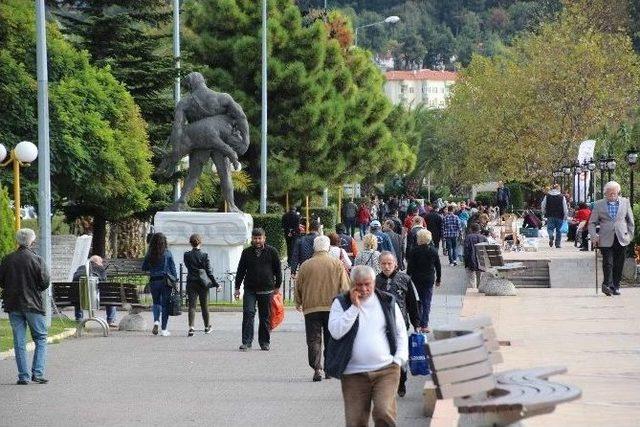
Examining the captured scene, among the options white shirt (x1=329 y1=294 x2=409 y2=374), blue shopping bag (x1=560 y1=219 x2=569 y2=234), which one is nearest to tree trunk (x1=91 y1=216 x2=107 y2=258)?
blue shopping bag (x1=560 y1=219 x2=569 y2=234)

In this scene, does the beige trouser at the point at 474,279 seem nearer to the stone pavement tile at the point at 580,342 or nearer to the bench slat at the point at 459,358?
the stone pavement tile at the point at 580,342

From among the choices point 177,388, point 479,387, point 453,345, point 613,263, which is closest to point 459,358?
point 453,345

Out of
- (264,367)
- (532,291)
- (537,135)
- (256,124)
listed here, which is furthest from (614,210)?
(537,135)

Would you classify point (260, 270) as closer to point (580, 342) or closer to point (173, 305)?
point (173, 305)

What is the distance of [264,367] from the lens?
20.4 metres

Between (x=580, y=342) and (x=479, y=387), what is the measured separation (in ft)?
32.2

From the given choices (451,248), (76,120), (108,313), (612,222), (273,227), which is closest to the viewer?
(612,222)

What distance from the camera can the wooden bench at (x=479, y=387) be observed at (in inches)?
386

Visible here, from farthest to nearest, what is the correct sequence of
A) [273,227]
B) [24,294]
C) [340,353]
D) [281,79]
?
[281,79] < [273,227] < [24,294] < [340,353]

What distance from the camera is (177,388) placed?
18.1 metres

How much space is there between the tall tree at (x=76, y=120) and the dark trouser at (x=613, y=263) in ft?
51.7

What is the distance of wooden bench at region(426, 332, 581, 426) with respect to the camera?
9812 millimetres

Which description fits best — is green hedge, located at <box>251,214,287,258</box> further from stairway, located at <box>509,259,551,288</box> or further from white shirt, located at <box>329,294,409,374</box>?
white shirt, located at <box>329,294,409,374</box>

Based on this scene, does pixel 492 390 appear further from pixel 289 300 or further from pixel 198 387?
pixel 289 300
